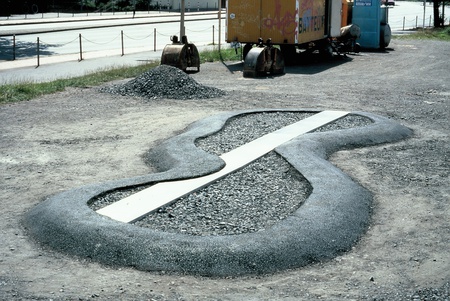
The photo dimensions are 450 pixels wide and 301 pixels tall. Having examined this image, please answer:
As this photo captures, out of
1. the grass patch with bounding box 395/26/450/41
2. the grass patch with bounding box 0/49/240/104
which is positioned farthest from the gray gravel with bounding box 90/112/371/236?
the grass patch with bounding box 395/26/450/41

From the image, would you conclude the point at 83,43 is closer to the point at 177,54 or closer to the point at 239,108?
the point at 177,54

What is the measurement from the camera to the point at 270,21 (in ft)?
87.6

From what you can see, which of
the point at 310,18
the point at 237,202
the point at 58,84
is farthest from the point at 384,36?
the point at 237,202

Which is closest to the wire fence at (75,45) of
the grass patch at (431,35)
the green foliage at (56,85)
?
the green foliage at (56,85)

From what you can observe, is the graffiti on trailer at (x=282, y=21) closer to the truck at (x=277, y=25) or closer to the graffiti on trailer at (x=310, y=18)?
the truck at (x=277, y=25)

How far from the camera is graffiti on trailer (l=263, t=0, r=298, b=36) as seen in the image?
2638 centimetres

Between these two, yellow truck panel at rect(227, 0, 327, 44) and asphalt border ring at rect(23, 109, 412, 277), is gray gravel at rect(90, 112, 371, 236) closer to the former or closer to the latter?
asphalt border ring at rect(23, 109, 412, 277)

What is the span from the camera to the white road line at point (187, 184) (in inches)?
353

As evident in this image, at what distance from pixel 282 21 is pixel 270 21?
459 millimetres

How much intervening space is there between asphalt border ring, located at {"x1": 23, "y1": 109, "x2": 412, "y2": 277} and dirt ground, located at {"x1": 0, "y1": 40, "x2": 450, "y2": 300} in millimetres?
157

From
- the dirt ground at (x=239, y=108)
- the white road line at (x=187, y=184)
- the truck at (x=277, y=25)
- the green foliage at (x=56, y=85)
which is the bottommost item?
the dirt ground at (x=239, y=108)

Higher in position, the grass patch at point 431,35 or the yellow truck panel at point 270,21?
the yellow truck panel at point 270,21

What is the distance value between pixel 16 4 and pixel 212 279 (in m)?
58.5

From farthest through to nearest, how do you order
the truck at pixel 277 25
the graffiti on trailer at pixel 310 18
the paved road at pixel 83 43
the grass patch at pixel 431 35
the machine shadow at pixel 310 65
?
the grass patch at pixel 431 35 < the graffiti on trailer at pixel 310 18 < the truck at pixel 277 25 < the machine shadow at pixel 310 65 < the paved road at pixel 83 43
